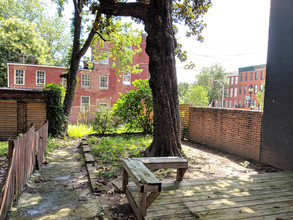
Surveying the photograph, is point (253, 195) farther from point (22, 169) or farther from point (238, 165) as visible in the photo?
point (22, 169)

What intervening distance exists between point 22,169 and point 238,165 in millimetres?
6391

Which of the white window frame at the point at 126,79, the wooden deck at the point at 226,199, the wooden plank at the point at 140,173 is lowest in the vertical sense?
the wooden deck at the point at 226,199

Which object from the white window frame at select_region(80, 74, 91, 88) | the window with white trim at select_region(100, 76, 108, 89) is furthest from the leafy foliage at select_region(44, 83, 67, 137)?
the window with white trim at select_region(100, 76, 108, 89)

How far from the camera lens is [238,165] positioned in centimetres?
735

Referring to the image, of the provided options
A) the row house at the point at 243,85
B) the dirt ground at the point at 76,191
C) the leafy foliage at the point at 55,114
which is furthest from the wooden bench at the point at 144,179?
the row house at the point at 243,85

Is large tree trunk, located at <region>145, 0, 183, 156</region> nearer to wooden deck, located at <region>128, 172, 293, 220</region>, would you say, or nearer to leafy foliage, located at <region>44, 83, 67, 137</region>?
wooden deck, located at <region>128, 172, 293, 220</region>

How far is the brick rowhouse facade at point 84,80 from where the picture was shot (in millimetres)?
25906

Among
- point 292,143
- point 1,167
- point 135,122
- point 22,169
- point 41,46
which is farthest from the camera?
point 41,46

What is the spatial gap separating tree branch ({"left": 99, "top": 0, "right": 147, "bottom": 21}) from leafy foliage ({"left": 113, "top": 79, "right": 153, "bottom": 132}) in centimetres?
512

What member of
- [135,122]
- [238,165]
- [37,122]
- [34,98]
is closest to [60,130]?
[37,122]

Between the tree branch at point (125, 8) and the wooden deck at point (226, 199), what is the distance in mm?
5608

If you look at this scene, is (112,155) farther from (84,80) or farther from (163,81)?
(84,80)

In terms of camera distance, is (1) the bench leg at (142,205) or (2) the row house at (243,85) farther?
(2) the row house at (243,85)

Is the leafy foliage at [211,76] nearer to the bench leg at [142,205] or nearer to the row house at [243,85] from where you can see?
the row house at [243,85]
